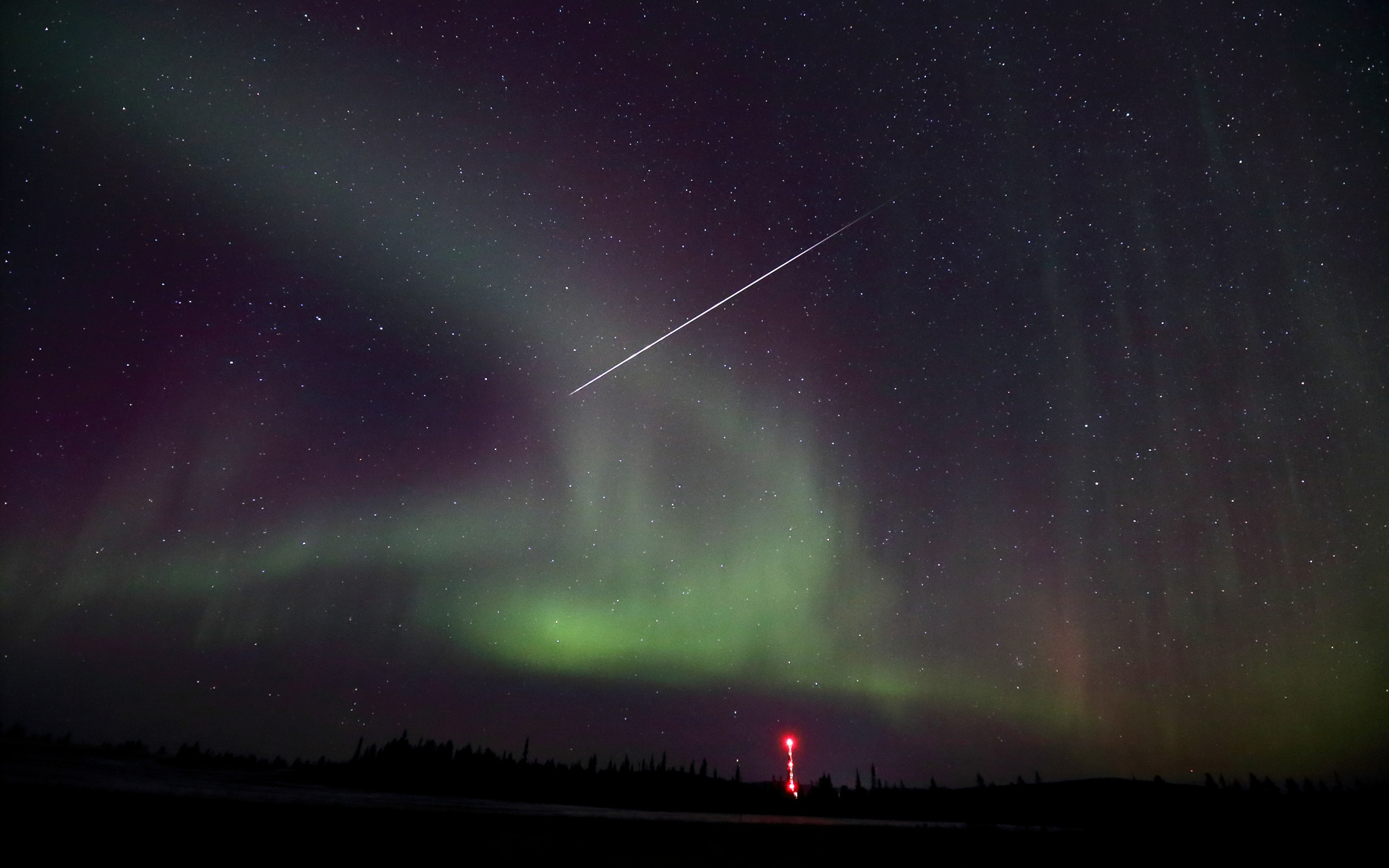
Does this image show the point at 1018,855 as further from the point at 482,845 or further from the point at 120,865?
the point at 120,865

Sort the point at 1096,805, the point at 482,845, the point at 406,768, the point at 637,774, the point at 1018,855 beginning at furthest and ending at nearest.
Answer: the point at 637,774, the point at 406,768, the point at 1096,805, the point at 1018,855, the point at 482,845

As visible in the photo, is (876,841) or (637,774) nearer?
(876,841)

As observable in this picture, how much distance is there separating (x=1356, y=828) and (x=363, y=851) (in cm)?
8616

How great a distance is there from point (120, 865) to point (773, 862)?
551 inches

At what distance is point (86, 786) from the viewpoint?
19.1 m

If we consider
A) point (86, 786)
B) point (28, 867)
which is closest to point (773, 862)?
point (28, 867)

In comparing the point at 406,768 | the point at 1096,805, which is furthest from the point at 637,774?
the point at 1096,805

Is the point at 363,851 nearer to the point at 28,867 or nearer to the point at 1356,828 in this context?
the point at 28,867

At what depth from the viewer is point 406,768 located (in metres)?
150

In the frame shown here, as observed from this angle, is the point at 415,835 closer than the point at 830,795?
Yes

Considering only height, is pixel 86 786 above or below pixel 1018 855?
above

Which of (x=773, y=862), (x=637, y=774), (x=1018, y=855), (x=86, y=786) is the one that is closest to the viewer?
(x=773, y=862)

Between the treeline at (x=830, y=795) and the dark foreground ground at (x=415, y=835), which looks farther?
the treeline at (x=830, y=795)

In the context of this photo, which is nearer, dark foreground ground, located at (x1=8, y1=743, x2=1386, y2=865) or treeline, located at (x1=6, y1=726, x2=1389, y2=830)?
dark foreground ground, located at (x1=8, y1=743, x2=1386, y2=865)
